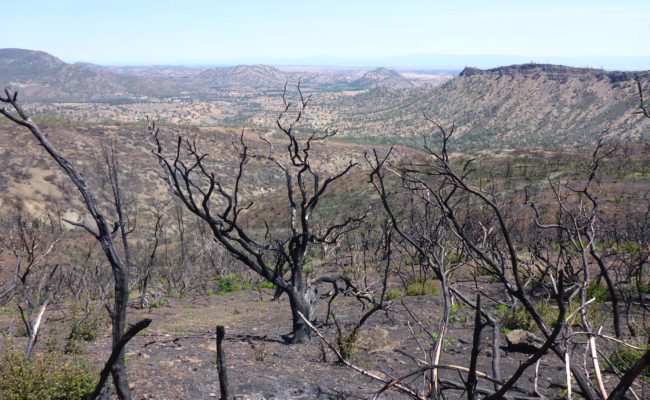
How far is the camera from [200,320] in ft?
32.9

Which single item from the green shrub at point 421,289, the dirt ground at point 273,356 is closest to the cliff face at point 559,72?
the green shrub at point 421,289

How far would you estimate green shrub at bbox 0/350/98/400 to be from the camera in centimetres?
453

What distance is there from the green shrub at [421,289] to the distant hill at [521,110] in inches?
2701

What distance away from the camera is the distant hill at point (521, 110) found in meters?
79.8

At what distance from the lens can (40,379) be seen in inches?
185

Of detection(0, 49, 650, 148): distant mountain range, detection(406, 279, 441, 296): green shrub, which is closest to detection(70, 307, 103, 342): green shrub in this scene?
detection(406, 279, 441, 296): green shrub

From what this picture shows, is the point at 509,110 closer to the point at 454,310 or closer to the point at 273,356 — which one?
the point at 454,310

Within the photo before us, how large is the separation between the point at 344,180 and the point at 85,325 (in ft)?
131

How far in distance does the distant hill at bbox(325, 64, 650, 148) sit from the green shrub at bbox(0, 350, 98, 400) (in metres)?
76.9

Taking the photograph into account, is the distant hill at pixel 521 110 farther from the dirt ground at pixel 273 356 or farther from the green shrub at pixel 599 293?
the dirt ground at pixel 273 356

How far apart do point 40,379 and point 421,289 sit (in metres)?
8.37

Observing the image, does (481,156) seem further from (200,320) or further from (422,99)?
(422,99)

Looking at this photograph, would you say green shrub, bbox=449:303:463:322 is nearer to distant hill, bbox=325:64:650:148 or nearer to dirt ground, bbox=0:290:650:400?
dirt ground, bbox=0:290:650:400

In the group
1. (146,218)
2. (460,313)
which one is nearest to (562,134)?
(146,218)
